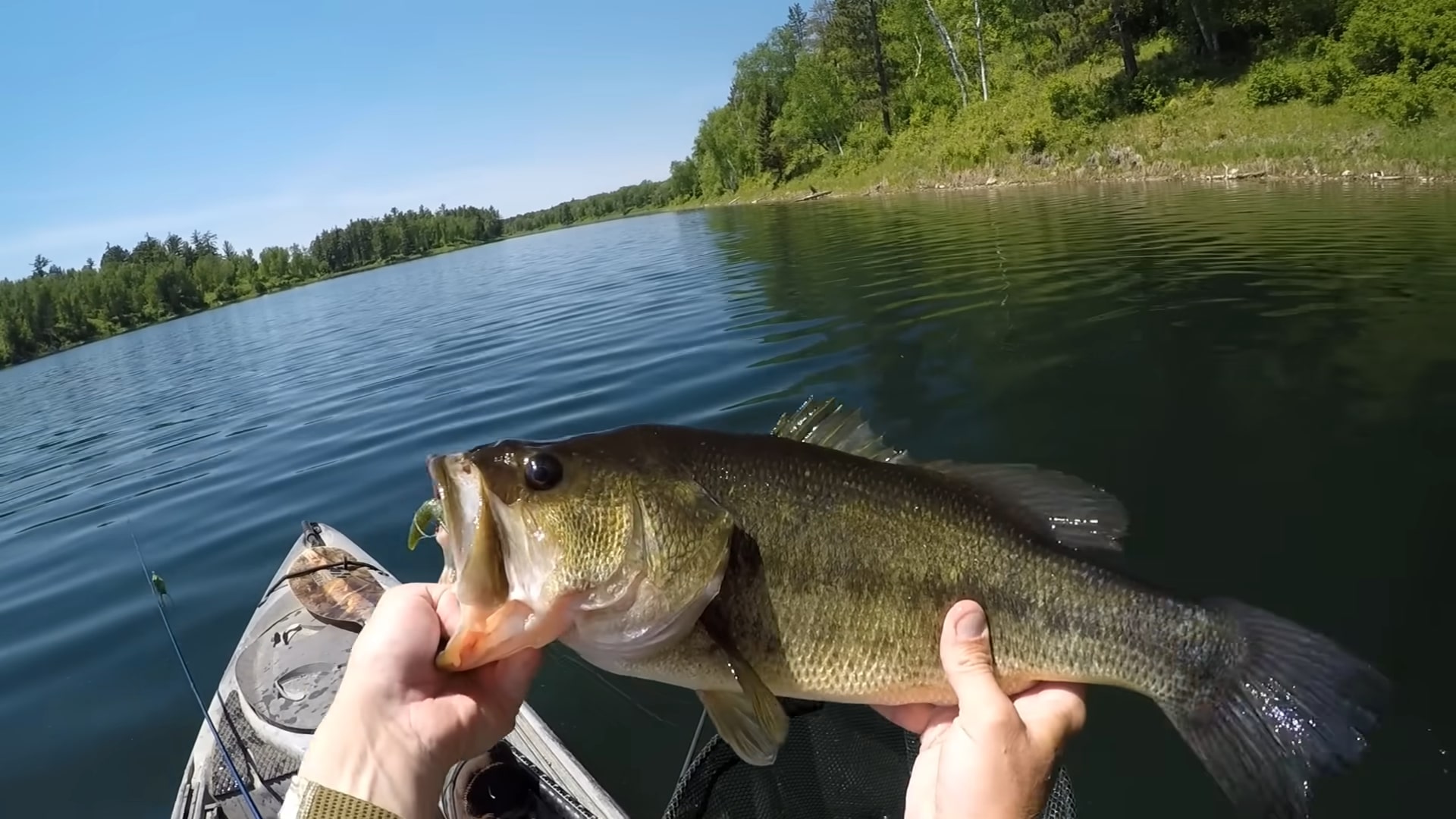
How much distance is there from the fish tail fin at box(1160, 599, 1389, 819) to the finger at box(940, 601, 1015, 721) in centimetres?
66

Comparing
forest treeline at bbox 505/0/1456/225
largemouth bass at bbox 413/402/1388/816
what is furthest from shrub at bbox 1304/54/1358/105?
largemouth bass at bbox 413/402/1388/816

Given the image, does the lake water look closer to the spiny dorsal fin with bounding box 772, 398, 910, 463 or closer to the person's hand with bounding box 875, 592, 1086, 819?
the person's hand with bounding box 875, 592, 1086, 819

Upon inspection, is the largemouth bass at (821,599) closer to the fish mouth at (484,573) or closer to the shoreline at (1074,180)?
the fish mouth at (484,573)

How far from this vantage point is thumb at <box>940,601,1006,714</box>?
238 cm

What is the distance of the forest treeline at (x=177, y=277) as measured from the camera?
78.7 metres

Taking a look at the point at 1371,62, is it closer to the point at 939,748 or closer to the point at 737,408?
the point at 737,408

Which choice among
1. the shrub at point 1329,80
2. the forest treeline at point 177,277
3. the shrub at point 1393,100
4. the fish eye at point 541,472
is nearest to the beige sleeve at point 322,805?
the fish eye at point 541,472

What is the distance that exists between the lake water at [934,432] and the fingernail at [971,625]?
2552mm

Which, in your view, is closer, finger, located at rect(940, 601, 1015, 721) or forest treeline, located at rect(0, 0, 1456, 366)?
finger, located at rect(940, 601, 1015, 721)

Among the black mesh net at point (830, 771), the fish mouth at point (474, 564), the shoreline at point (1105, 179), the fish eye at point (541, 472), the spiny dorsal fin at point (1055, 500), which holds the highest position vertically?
the shoreline at point (1105, 179)

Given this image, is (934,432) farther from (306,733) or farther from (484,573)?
(484,573)

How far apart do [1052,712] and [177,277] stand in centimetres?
11878

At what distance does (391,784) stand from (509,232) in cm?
19830

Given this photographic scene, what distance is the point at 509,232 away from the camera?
188500 millimetres
